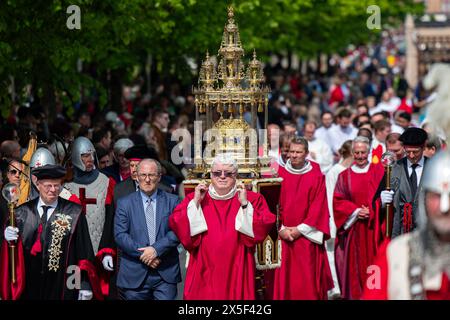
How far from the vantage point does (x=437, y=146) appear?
51.1 feet

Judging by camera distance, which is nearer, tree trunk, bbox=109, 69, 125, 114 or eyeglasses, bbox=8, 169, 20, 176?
eyeglasses, bbox=8, 169, 20, 176

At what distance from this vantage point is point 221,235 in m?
12.4

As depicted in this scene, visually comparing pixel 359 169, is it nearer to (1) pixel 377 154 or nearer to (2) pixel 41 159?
(1) pixel 377 154

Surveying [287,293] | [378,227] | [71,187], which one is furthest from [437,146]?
[71,187]

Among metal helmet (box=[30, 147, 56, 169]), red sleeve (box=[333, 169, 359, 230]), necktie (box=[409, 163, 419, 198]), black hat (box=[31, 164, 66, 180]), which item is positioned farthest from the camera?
red sleeve (box=[333, 169, 359, 230])

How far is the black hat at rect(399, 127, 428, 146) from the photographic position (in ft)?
48.6

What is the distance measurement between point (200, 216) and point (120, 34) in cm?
759

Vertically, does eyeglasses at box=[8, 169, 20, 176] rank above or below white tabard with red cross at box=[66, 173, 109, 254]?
above

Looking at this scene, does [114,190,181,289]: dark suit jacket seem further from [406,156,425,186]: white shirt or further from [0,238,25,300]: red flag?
Result: [406,156,425,186]: white shirt

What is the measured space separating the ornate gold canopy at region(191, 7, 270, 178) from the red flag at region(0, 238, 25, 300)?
8.58ft

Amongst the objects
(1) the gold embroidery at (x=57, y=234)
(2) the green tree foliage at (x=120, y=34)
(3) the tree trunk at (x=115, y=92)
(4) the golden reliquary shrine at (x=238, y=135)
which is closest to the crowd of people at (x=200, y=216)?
(1) the gold embroidery at (x=57, y=234)

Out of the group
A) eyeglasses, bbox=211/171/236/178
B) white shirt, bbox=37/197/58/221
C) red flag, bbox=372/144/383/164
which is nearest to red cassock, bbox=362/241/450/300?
eyeglasses, bbox=211/171/236/178

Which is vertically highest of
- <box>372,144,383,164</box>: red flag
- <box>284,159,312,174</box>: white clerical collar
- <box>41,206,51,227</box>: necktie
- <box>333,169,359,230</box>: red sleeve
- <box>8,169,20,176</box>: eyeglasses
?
<box>372,144,383,164</box>: red flag

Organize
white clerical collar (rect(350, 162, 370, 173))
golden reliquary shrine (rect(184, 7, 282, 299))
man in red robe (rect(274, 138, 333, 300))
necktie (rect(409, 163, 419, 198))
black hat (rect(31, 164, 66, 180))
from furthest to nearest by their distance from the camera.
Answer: white clerical collar (rect(350, 162, 370, 173)) < necktie (rect(409, 163, 419, 198)) < man in red robe (rect(274, 138, 333, 300)) < golden reliquary shrine (rect(184, 7, 282, 299)) < black hat (rect(31, 164, 66, 180))
